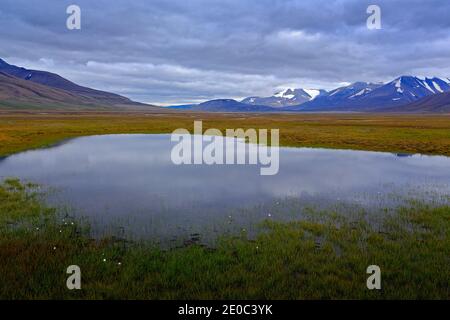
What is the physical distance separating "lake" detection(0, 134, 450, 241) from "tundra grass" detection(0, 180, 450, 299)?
78.8 inches

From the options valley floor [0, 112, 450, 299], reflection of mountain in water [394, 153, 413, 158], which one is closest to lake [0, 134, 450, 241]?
valley floor [0, 112, 450, 299]

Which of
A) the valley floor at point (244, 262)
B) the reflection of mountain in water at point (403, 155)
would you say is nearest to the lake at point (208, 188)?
the valley floor at point (244, 262)

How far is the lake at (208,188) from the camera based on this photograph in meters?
15.4

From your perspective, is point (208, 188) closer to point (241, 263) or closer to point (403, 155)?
point (241, 263)

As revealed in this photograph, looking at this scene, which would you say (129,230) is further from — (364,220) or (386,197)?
(386,197)

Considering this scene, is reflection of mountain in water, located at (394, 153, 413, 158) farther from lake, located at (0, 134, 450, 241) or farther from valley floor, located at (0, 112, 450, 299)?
valley floor, located at (0, 112, 450, 299)

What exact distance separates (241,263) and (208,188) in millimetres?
11762

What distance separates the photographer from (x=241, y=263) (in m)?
10.6

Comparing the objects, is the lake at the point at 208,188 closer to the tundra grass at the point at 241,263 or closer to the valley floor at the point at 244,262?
the valley floor at the point at 244,262

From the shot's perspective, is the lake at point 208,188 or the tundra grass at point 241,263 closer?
the tundra grass at point 241,263

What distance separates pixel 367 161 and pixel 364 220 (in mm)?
21308

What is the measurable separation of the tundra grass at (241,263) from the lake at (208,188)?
2.00 m

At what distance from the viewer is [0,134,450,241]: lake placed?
15.4 meters
